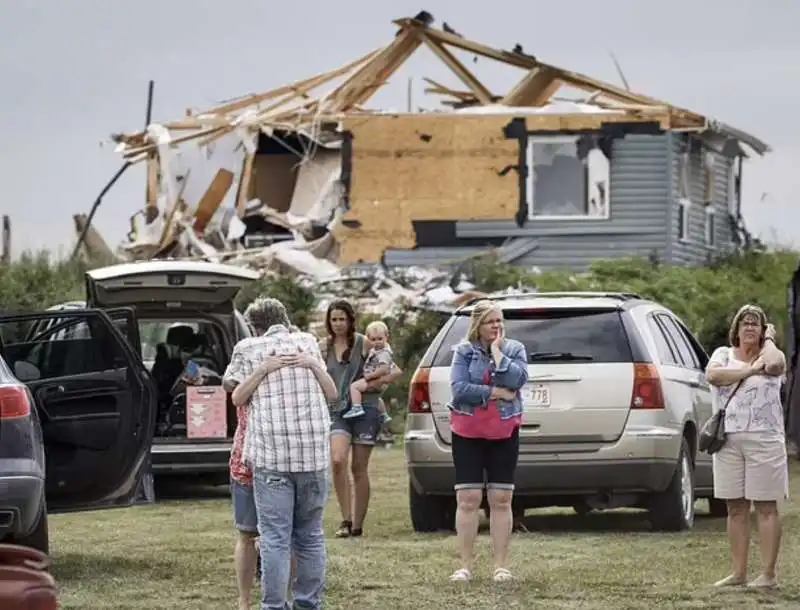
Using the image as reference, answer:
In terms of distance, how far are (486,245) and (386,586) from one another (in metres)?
28.1

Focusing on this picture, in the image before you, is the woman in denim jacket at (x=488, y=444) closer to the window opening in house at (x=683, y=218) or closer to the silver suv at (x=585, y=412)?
the silver suv at (x=585, y=412)

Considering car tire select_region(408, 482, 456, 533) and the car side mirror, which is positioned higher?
the car side mirror

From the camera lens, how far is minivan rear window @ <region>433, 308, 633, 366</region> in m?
15.4

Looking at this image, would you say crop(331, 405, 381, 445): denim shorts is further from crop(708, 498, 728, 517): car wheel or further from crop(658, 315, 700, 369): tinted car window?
crop(708, 498, 728, 517): car wheel

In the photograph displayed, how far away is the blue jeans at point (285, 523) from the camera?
10.6 m

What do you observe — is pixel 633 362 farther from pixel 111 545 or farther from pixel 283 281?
pixel 283 281

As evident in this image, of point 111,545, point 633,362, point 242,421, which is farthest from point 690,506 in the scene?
point 242,421

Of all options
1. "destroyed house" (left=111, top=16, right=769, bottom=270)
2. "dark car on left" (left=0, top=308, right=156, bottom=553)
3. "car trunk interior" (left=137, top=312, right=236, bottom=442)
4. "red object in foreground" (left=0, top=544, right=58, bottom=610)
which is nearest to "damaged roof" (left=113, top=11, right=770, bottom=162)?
"destroyed house" (left=111, top=16, right=769, bottom=270)

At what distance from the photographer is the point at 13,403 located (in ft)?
36.2

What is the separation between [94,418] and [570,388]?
3.69 m

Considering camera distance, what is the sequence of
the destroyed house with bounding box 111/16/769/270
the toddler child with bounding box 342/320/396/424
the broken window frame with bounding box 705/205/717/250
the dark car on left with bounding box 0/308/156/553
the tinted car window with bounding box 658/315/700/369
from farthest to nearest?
1. the broken window frame with bounding box 705/205/717/250
2. the destroyed house with bounding box 111/16/769/270
3. the tinted car window with bounding box 658/315/700/369
4. the toddler child with bounding box 342/320/396/424
5. the dark car on left with bounding box 0/308/156/553

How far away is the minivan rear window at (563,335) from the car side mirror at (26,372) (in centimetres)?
320

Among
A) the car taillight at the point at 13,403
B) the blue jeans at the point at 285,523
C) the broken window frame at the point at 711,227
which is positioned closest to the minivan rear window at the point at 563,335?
the blue jeans at the point at 285,523

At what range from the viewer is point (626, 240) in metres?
40.5
